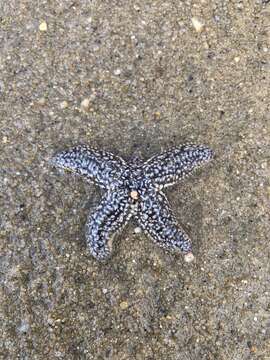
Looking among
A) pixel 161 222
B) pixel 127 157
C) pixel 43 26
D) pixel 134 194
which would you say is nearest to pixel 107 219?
pixel 134 194

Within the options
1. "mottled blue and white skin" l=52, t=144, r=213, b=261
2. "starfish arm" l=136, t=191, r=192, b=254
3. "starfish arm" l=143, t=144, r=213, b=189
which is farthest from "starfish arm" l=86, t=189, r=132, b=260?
"starfish arm" l=143, t=144, r=213, b=189

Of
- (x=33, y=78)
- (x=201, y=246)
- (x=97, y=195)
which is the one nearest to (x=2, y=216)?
(x=97, y=195)

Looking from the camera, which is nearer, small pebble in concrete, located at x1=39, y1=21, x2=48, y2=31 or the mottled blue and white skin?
the mottled blue and white skin

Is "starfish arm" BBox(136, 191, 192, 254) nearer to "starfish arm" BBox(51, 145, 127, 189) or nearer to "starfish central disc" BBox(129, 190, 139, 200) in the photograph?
"starfish central disc" BBox(129, 190, 139, 200)

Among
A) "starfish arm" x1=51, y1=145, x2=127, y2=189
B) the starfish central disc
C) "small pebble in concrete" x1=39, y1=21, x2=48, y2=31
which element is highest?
"small pebble in concrete" x1=39, y1=21, x2=48, y2=31

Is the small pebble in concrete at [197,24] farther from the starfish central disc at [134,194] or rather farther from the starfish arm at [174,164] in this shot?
the starfish central disc at [134,194]

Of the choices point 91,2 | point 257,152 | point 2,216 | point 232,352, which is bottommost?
point 232,352

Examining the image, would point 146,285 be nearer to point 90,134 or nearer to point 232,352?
point 232,352
